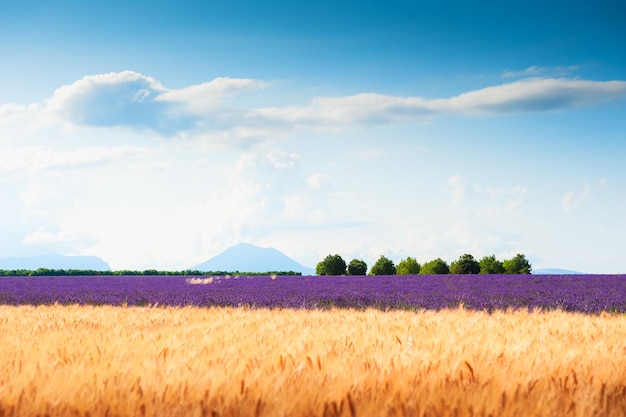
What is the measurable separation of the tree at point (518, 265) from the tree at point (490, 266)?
523mm

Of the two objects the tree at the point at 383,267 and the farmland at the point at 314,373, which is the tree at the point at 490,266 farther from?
the farmland at the point at 314,373

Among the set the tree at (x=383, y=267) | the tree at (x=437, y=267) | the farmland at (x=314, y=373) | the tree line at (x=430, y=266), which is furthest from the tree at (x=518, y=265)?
the farmland at (x=314, y=373)

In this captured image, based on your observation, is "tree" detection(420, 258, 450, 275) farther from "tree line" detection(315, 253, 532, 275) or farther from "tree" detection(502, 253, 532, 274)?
"tree" detection(502, 253, 532, 274)

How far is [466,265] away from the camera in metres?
44.0

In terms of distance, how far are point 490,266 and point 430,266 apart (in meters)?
4.20

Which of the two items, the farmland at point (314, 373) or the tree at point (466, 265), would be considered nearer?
the farmland at point (314, 373)

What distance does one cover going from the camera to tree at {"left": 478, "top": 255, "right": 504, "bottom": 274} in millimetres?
44281

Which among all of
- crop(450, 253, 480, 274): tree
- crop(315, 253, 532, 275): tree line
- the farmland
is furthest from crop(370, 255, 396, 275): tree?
the farmland

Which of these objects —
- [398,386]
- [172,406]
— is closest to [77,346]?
[172,406]

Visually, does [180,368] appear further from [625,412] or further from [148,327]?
[148,327]

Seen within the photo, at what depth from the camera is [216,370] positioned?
3.58m

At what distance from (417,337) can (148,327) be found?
121 inches

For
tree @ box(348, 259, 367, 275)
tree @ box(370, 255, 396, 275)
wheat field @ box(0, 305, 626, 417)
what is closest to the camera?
wheat field @ box(0, 305, 626, 417)

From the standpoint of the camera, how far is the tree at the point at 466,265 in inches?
1735
